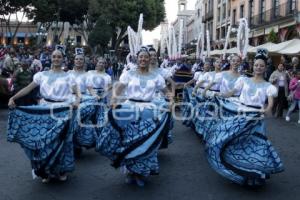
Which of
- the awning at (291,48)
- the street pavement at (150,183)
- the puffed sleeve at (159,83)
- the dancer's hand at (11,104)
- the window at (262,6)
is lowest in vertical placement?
the street pavement at (150,183)

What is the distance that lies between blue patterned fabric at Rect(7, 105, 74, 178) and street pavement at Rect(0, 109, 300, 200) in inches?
12.9

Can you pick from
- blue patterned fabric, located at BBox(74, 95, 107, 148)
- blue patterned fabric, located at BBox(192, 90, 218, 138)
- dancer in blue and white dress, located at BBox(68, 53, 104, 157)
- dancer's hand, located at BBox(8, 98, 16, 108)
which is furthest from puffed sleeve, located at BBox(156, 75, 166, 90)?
blue patterned fabric, located at BBox(192, 90, 218, 138)

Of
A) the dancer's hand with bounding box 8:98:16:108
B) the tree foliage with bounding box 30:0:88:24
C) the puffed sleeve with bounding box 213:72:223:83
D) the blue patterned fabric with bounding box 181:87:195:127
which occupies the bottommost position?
the blue patterned fabric with bounding box 181:87:195:127

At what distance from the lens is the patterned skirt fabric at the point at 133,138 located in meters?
6.12

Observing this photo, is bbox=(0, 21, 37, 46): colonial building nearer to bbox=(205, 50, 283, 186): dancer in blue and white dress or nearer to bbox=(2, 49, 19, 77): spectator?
bbox=(2, 49, 19, 77): spectator

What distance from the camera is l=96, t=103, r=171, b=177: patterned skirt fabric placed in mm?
6125

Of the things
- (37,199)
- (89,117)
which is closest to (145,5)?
(89,117)

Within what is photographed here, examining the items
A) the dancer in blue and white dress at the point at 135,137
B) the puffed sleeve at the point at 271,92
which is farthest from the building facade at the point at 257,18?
the dancer in blue and white dress at the point at 135,137

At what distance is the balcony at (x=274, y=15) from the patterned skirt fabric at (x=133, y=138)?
22686mm

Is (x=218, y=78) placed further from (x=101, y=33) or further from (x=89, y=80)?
(x=101, y=33)

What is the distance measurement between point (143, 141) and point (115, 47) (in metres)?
43.5

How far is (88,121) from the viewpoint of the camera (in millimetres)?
8117

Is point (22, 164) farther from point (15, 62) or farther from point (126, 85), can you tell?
point (15, 62)

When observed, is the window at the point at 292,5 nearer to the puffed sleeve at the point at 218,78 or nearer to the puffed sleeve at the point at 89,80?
the puffed sleeve at the point at 218,78
